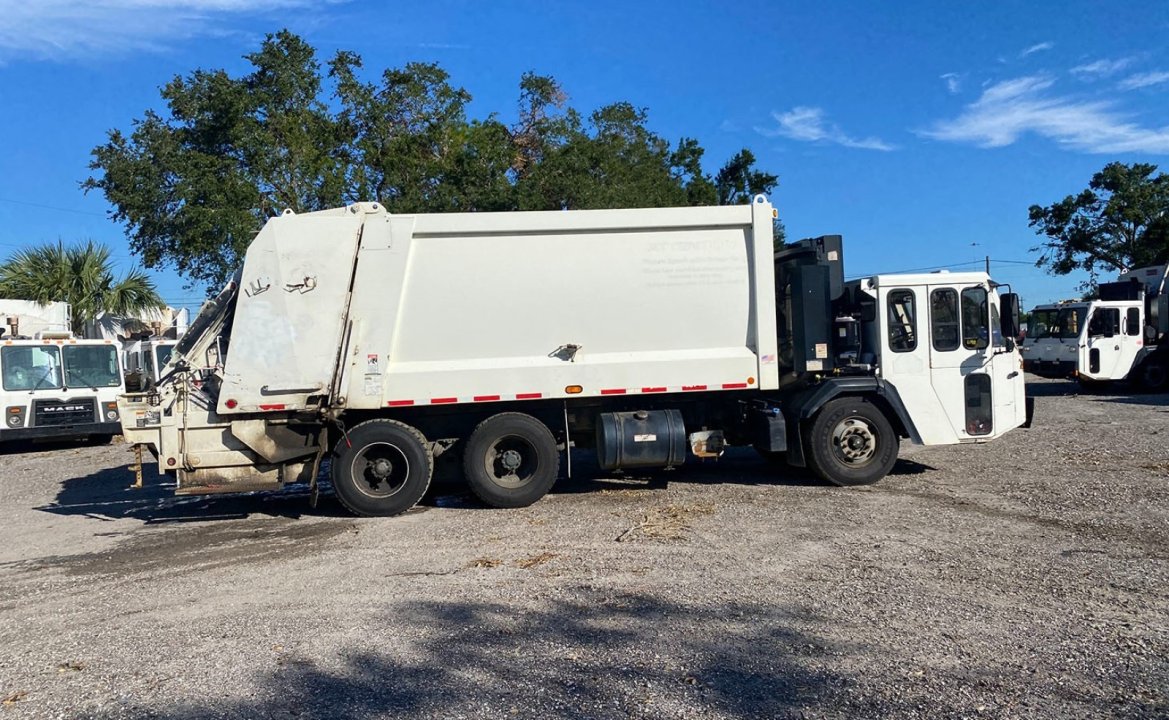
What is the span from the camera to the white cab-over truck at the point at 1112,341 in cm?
2053

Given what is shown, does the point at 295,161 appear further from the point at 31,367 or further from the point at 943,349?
the point at 943,349

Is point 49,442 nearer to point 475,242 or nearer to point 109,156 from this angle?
point 109,156

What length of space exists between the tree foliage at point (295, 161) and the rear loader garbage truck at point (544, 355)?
1153 centimetres

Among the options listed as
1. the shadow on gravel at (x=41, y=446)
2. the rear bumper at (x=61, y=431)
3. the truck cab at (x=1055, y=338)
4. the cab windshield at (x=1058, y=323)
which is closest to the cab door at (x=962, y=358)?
the truck cab at (x=1055, y=338)

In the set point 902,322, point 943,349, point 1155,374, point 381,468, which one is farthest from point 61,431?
point 1155,374

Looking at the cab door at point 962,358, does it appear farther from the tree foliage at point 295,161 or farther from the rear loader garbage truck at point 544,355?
the tree foliage at point 295,161

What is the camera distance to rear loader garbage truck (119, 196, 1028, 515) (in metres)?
8.49

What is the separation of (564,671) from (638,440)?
15.4 ft

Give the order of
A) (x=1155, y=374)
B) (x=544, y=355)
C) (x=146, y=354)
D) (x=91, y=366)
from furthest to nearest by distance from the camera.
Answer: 1. (x=1155, y=374)
2. (x=146, y=354)
3. (x=91, y=366)
4. (x=544, y=355)

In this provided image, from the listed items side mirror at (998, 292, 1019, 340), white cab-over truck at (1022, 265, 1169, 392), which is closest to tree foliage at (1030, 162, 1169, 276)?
white cab-over truck at (1022, 265, 1169, 392)

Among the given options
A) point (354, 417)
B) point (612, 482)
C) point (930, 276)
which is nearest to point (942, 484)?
point (930, 276)

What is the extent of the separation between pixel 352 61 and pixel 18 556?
18.1 m

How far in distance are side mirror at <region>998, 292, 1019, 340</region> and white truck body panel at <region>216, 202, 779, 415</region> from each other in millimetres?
2649

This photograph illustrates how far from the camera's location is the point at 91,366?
1619cm
